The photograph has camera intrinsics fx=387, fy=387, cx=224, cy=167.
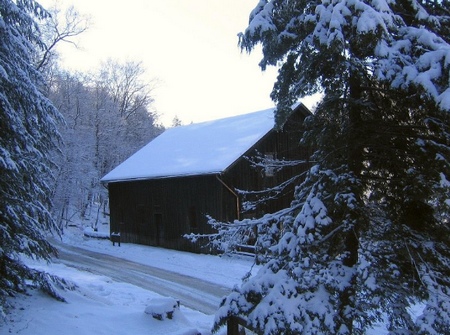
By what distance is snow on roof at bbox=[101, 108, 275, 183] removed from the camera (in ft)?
72.1

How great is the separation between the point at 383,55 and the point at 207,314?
9.01 metres

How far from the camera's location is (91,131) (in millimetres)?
43125

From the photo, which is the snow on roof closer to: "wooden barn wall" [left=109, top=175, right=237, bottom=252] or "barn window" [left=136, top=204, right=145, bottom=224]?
"wooden barn wall" [left=109, top=175, right=237, bottom=252]

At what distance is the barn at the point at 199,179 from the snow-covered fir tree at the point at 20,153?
11.6 m

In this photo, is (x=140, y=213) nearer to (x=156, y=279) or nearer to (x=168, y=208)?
(x=168, y=208)

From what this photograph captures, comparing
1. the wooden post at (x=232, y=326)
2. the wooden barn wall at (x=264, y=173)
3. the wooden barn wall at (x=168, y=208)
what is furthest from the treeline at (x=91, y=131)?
the wooden post at (x=232, y=326)

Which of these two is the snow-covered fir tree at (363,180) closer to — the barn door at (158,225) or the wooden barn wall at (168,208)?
the wooden barn wall at (168,208)

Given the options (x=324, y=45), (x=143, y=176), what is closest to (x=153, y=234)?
(x=143, y=176)

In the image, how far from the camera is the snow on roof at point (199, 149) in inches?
865

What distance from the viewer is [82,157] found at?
35625 mm

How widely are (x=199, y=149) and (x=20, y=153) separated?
57.1 feet

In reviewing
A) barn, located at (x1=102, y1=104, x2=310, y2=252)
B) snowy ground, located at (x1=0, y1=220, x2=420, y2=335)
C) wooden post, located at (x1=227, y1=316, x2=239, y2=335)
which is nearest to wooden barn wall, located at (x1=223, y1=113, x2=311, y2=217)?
barn, located at (x1=102, y1=104, x2=310, y2=252)

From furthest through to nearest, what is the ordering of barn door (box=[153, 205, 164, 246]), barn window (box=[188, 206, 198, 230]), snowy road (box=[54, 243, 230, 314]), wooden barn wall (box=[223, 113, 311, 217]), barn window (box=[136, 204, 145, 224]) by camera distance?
barn window (box=[136, 204, 145, 224]), barn door (box=[153, 205, 164, 246]), barn window (box=[188, 206, 198, 230]), wooden barn wall (box=[223, 113, 311, 217]), snowy road (box=[54, 243, 230, 314])

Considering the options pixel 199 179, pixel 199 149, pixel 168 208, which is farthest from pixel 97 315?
pixel 199 149
